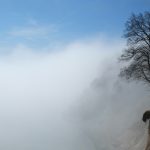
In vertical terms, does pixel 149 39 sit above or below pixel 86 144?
above

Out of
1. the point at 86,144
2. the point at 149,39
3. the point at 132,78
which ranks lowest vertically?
the point at 86,144

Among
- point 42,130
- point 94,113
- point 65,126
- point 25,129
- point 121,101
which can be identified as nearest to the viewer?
point 121,101

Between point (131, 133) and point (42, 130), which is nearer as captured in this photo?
point (131, 133)

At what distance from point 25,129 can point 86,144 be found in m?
100

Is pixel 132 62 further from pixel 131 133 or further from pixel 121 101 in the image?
pixel 121 101

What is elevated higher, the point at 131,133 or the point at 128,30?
the point at 128,30

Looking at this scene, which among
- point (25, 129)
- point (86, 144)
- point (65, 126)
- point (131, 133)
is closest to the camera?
point (131, 133)

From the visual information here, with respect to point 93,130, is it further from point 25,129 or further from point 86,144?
point 25,129

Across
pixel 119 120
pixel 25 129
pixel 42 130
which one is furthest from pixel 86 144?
pixel 25 129

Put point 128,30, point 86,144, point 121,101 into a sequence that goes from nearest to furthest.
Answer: point 128,30, point 86,144, point 121,101

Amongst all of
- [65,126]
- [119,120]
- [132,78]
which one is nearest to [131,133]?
[119,120]

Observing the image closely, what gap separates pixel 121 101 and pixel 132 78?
75.5m

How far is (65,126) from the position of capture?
445 feet

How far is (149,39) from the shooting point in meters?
24.8
